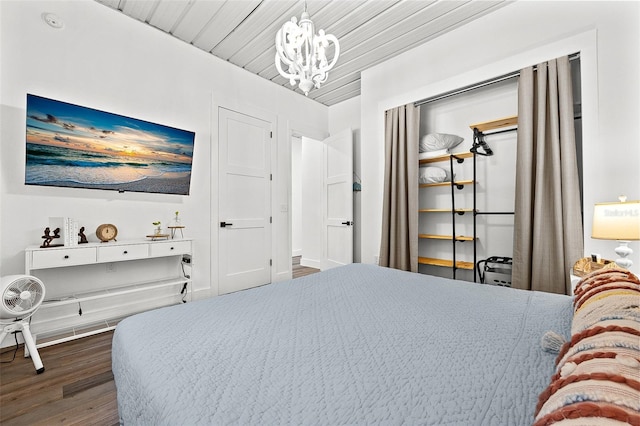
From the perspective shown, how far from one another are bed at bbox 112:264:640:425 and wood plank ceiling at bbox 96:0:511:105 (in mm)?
2700

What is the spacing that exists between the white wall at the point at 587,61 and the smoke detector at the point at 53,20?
136 inches

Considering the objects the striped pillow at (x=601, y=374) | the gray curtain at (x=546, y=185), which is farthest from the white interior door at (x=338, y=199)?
the striped pillow at (x=601, y=374)

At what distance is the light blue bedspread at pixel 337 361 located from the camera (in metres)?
0.59

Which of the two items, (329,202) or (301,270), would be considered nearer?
(329,202)

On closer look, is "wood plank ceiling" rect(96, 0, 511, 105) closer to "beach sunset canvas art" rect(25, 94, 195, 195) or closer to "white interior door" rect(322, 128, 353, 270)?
"beach sunset canvas art" rect(25, 94, 195, 195)

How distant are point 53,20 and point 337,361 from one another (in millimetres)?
3482

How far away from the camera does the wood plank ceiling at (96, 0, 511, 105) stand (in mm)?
2611

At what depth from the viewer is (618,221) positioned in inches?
70.0

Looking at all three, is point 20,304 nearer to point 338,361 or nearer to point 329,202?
point 338,361

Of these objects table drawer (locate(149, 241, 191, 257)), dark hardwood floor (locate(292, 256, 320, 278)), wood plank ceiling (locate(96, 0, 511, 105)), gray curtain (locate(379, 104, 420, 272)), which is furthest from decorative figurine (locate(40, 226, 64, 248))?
gray curtain (locate(379, 104, 420, 272))

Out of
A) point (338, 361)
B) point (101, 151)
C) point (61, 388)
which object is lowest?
point (61, 388)

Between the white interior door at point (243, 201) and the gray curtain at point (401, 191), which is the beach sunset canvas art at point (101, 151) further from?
the gray curtain at point (401, 191)

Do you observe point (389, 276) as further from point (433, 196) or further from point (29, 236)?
point (29, 236)


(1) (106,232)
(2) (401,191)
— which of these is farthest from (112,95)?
(2) (401,191)
